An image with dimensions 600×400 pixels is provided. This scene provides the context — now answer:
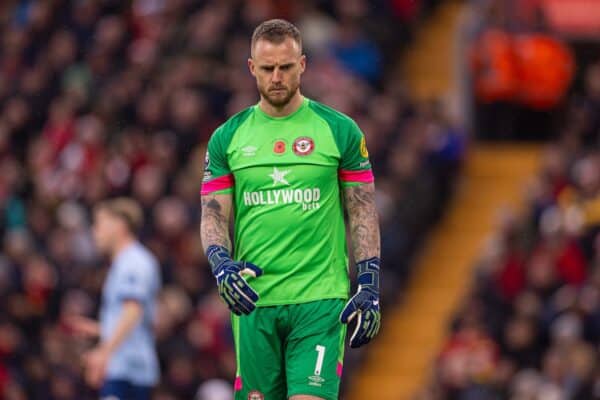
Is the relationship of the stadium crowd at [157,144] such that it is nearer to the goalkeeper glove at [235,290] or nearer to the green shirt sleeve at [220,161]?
the green shirt sleeve at [220,161]

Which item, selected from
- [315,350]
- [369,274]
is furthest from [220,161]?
[315,350]

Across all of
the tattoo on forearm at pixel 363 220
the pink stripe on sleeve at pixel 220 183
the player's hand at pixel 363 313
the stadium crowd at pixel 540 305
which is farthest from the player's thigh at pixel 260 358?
the stadium crowd at pixel 540 305

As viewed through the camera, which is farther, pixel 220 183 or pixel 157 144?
pixel 157 144

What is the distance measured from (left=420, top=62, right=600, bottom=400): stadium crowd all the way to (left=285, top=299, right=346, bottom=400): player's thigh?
6553 mm

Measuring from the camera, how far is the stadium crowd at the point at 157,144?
18.1 meters

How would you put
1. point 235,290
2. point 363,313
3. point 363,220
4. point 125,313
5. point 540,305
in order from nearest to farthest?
point 235,290
point 363,313
point 363,220
point 125,313
point 540,305

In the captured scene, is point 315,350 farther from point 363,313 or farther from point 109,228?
point 109,228

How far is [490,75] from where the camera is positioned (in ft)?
69.6

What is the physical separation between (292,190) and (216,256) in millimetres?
519

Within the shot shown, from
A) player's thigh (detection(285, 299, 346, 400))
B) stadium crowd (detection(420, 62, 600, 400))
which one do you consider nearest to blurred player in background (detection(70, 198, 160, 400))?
player's thigh (detection(285, 299, 346, 400))

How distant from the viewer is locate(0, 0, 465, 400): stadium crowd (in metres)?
18.1

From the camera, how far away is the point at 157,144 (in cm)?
2011

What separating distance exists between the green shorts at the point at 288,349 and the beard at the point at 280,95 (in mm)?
1039

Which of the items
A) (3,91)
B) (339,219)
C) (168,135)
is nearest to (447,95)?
(168,135)
